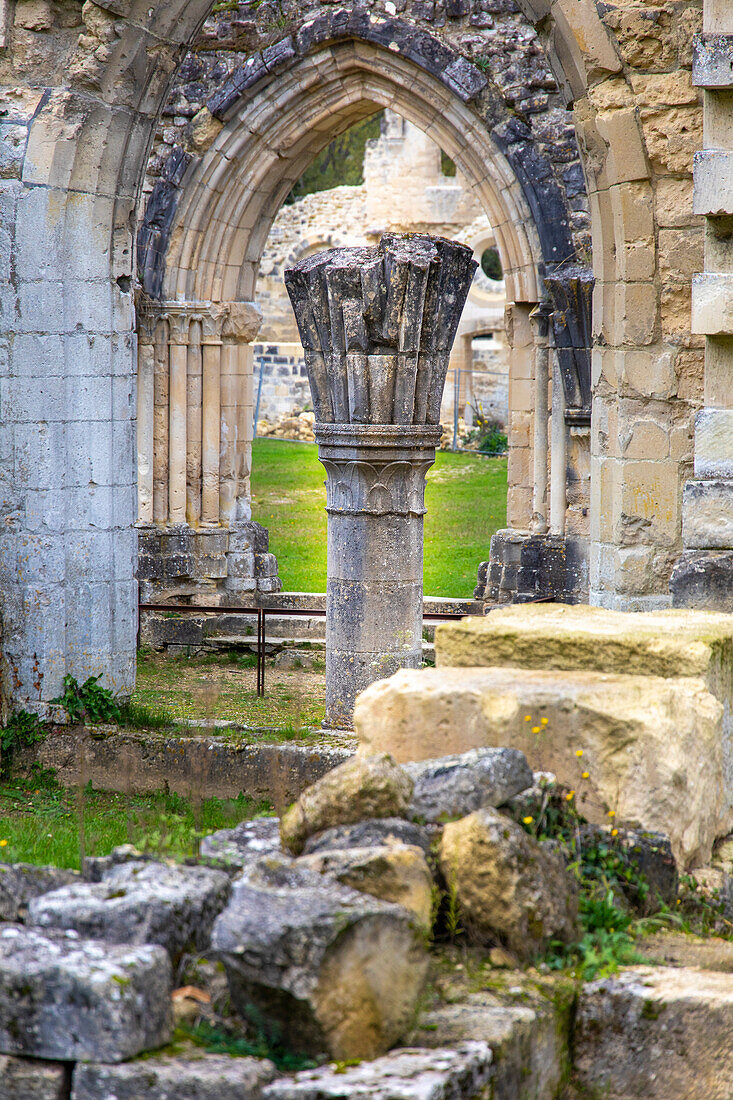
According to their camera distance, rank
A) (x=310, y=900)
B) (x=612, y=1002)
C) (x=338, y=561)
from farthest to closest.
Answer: (x=338, y=561)
(x=612, y=1002)
(x=310, y=900)

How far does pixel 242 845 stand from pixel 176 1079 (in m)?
0.68

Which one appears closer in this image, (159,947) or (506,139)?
(159,947)

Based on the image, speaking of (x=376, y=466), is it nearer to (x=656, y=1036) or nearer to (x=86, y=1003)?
(x=656, y=1036)

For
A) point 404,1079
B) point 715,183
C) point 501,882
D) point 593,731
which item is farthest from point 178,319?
point 404,1079

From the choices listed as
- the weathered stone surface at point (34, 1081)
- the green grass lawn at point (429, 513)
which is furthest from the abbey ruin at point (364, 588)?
the green grass lawn at point (429, 513)

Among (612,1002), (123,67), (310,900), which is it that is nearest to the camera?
(310,900)

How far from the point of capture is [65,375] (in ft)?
20.7

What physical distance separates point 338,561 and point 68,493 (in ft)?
4.91

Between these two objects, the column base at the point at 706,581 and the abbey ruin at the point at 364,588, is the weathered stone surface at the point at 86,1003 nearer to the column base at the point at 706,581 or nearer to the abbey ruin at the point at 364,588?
the abbey ruin at the point at 364,588

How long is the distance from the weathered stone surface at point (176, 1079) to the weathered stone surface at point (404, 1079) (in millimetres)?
43

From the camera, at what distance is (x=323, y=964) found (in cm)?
216

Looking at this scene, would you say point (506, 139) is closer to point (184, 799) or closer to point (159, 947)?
point (184, 799)

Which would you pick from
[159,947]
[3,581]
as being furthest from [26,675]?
[159,947]

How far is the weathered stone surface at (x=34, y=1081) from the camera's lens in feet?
7.14
